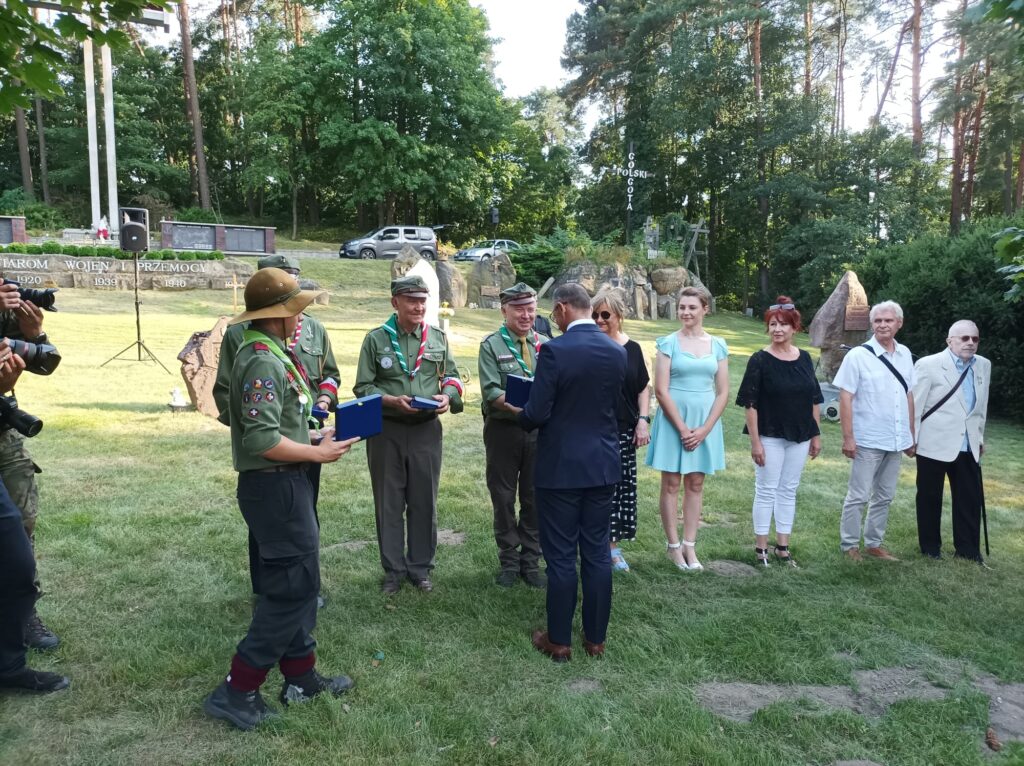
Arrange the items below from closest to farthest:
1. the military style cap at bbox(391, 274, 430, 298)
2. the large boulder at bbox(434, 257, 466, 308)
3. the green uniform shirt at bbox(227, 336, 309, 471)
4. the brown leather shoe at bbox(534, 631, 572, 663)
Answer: the green uniform shirt at bbox(227, 336, 309, 471) < the brown leather shoe at bbox(534, 631, 572, 663) < the military style cap at bbox(391, 274, 430, 298) < the large boulder at bbox(434, 257, 466, 308)

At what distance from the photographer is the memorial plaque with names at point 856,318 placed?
11.1 metres

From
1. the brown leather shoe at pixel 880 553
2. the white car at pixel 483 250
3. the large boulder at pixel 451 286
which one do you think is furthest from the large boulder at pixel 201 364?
the white car at pixel 483 250

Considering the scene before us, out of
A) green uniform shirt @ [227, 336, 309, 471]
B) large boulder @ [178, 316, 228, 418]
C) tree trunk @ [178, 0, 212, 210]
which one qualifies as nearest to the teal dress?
green uniform shirt @ [227, 336, 309, 471]

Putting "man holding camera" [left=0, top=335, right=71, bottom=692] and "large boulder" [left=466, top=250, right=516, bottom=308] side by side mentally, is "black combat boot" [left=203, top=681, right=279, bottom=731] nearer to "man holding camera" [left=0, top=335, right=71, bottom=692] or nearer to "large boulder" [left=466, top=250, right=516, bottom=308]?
"man holding camera" [left=0, top=335, right=71, bottom=692]

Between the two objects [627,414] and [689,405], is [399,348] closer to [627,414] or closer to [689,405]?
[627,414]

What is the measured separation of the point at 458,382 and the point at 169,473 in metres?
3.48

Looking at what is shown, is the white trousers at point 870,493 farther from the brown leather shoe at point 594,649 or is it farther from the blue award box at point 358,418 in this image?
the blue award box at point 358,418

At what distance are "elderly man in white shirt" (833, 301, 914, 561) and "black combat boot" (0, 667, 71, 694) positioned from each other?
469 centimetres

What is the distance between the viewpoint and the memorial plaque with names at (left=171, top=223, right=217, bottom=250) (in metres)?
22.7

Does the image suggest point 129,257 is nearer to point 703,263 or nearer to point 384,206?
point 384,206

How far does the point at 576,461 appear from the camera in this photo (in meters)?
3.39

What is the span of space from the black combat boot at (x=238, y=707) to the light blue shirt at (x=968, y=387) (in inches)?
190

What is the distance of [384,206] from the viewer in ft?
128

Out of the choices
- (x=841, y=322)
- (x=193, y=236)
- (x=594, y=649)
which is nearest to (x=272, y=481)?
(x=594, y=649)
